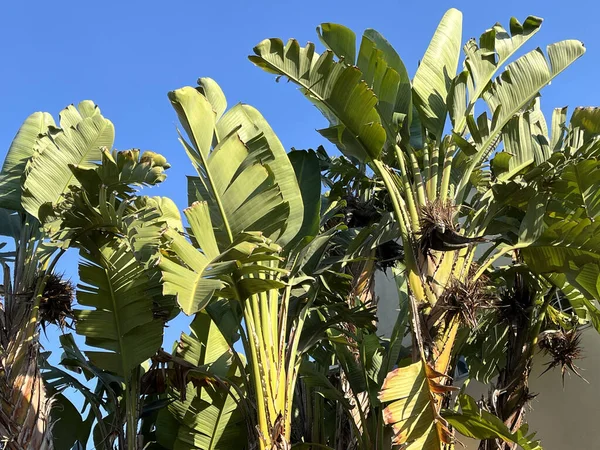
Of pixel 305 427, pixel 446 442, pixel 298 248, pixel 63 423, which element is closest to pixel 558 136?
pixel 298 248

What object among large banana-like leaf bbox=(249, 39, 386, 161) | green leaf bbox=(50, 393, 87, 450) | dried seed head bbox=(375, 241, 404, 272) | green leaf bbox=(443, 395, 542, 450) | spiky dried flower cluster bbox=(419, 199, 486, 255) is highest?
large banana-like leaf bbox=(249, 39, 386, 161)

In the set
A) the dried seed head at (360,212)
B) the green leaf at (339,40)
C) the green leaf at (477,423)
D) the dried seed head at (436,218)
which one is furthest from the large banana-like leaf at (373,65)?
the green leaf at (477,423)

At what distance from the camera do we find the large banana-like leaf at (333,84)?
5.97 meters

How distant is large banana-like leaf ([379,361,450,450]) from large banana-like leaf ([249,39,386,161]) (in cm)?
214

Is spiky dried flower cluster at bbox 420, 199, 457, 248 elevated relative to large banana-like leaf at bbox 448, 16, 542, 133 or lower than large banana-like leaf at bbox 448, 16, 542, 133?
lower

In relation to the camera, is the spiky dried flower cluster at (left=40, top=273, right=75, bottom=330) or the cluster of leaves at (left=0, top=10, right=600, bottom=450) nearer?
the cluster of leaves at (left=0, top=10, right=600, bottom=450)

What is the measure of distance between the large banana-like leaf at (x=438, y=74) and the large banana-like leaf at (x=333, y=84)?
0.70m

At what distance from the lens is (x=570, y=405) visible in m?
8.49

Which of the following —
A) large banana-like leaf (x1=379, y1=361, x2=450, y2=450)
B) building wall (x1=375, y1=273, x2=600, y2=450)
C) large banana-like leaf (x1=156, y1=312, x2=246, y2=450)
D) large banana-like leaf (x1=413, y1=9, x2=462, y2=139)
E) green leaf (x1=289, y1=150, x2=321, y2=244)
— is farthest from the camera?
building wall (x1=375, y1=273, x2=600, y2=450)

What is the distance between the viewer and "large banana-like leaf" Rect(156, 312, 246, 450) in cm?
773

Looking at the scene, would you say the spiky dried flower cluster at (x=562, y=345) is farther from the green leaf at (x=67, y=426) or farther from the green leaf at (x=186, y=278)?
the green leaf at (x=67, y=426)

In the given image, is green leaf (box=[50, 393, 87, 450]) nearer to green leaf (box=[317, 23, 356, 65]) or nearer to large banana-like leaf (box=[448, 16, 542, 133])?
green leaf (box=[317, 23, 356, 65])

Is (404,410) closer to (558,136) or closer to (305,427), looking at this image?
(305,427)

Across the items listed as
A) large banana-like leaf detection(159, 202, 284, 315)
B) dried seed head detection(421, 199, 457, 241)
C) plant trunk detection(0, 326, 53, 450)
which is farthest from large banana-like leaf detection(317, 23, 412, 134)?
plant trunk detection(0, 326, 53, 450)
